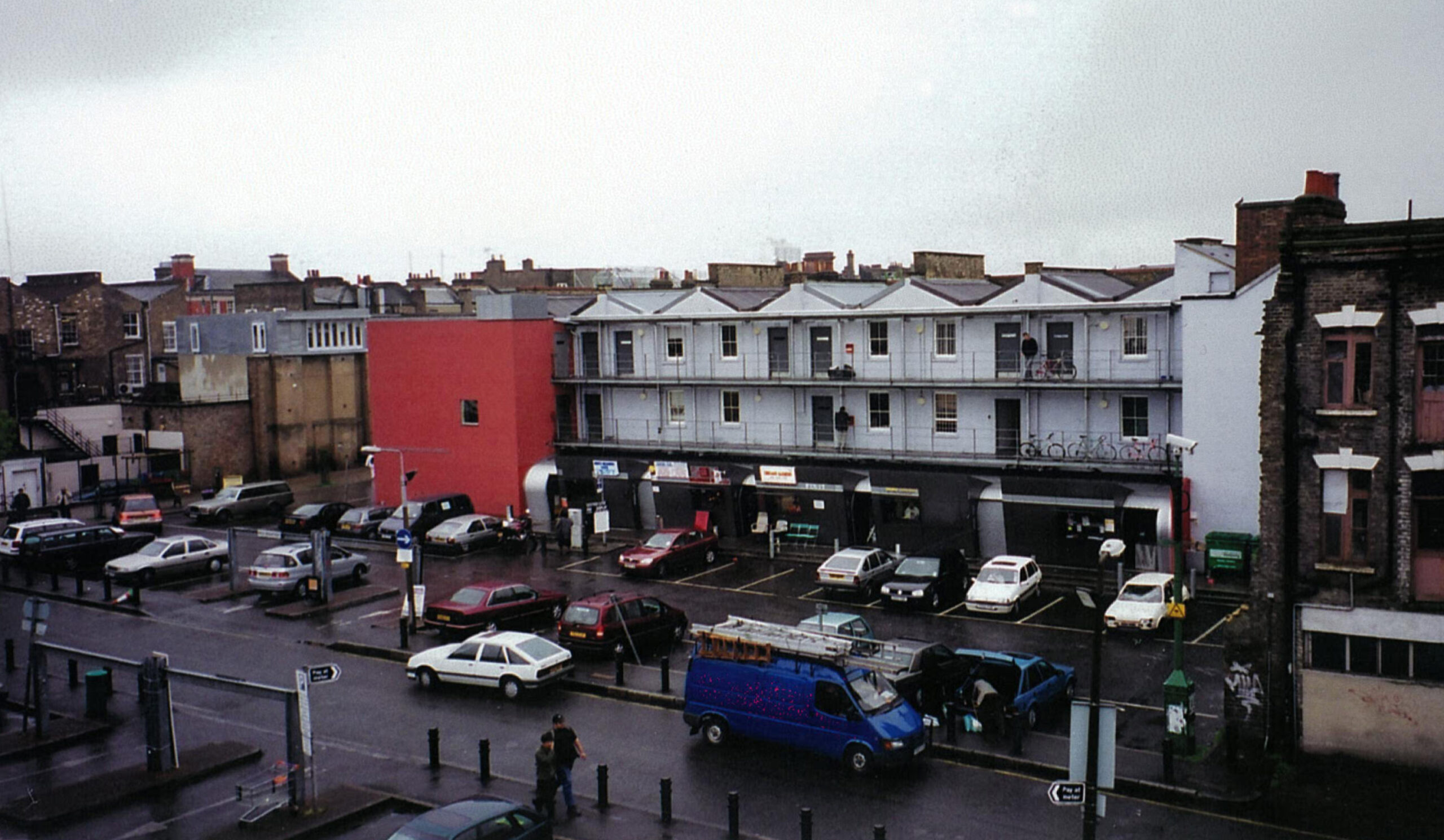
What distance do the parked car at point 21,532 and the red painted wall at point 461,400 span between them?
41.7 ft

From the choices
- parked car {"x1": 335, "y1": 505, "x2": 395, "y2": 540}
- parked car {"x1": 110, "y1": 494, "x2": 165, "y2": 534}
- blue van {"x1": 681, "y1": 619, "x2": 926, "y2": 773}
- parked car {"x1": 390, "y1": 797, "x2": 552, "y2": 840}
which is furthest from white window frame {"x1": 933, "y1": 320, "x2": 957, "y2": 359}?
parked car {"x1": 110, "y1": 494, "x2": 165, "y2": 534}

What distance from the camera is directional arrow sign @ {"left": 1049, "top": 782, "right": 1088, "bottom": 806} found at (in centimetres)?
1387

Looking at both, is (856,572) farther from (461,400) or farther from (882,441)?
(461,400)

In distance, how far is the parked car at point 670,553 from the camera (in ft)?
120

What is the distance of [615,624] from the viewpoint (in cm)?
2678

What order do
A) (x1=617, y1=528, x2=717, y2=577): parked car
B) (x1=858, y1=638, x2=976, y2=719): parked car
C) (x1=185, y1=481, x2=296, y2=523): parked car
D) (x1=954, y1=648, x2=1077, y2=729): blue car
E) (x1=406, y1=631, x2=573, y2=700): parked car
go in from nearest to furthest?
(x1=954, y1=648, x2=1077, y2=729): blue car < (x1=858, y1=638, x2=976, y2=719): parked car < (x1=406, y1=631, x2=573, y2=700): parked car < (x1=617, y1=528, x2=717, y2=577): parked car < (x1=185, y1=481, x2=296, y2=523): parked car

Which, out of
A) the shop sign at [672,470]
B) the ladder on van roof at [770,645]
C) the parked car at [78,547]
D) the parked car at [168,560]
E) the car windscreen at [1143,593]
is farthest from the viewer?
the shop sign at [672,470]

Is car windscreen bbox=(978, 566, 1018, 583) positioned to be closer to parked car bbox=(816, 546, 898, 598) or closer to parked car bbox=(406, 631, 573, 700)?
parked car bbox=(816, 546, 898, 598)

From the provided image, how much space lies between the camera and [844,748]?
63.8ft

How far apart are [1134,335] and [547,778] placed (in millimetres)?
25432

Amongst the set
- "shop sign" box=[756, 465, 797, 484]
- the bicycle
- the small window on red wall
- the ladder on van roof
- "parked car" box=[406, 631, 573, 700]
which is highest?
the small window on red wall

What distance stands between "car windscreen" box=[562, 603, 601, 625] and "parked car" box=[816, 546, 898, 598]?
888cm

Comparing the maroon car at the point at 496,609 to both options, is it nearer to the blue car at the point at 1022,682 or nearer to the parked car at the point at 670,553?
the parked car at the point at 670,553

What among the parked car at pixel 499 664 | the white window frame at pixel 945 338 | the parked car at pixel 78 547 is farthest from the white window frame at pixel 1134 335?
the parked car at pixel 78 547
